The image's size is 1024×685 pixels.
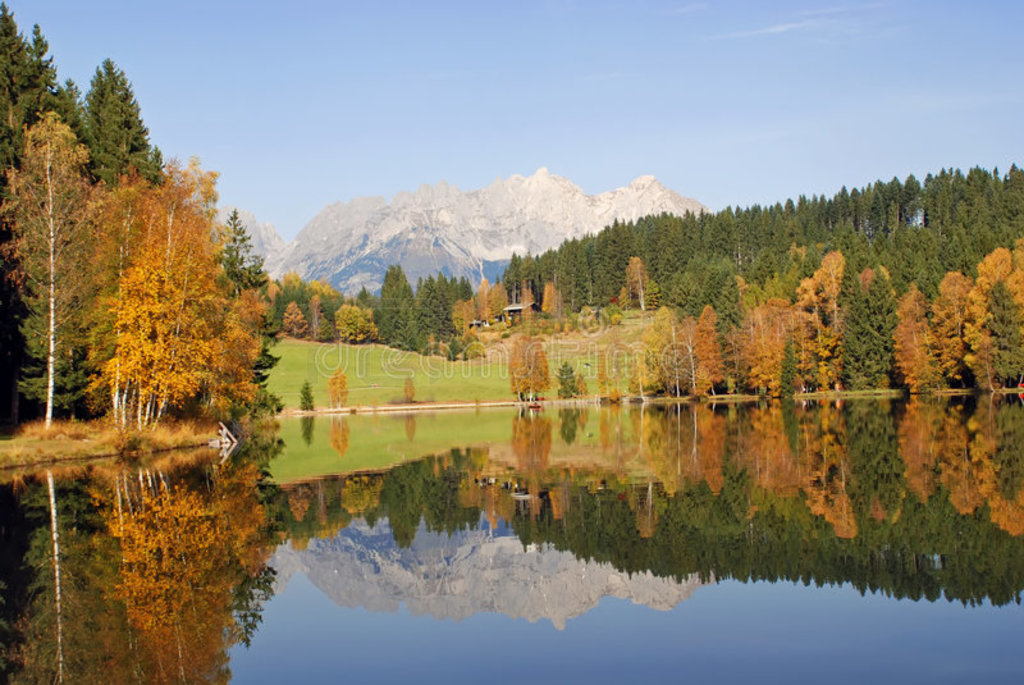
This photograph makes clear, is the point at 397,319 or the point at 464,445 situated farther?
the point at 397,319

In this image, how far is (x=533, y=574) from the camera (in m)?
16.4

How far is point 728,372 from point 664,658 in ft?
328

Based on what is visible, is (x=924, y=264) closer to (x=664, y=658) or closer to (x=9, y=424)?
(x=9, y=424)

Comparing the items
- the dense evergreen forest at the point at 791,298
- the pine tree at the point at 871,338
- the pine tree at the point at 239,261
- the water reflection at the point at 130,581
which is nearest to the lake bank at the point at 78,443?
the water reflection at the point at 130,581

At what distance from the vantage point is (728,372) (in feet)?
353

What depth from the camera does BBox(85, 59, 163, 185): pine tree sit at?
5138 cm

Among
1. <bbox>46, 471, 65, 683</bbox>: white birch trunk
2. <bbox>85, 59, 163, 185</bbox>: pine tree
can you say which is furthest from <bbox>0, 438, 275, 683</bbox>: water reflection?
<bbox>85, 59, 163, 185</bbox>: pine tree

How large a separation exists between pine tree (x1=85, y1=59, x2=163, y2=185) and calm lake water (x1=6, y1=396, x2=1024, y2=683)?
25.3 m

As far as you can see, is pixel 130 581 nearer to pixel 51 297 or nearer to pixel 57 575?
pixel 57 575

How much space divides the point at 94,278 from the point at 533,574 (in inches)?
1269

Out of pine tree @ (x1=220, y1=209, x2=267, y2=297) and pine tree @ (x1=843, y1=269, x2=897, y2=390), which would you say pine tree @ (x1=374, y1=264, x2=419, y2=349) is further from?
pine tree @ (x1=220, y1=209, x2=267, y2=297)

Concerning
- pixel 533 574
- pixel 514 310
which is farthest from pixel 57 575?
pixel 514 310

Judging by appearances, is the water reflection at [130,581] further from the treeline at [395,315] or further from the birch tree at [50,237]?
the treeline at [395,315]

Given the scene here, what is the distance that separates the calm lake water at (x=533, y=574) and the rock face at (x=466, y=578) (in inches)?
2.9
